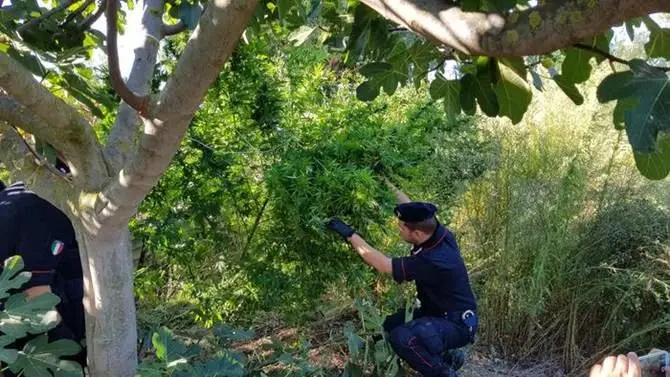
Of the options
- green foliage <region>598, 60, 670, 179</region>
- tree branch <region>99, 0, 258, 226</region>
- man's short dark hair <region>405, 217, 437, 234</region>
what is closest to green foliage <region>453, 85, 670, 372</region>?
man's short dark hair <region>405, 217, 437, 234</region>

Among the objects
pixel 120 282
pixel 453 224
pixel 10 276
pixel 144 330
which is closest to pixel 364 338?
pixel 144 330

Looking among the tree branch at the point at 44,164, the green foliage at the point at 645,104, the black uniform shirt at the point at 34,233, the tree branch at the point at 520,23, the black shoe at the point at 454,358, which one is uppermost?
the tree branch at the point at 44,164

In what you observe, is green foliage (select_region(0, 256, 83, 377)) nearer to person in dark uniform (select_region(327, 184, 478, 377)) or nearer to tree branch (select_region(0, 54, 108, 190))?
tree branch (select_region(0, 54, 108, 190))

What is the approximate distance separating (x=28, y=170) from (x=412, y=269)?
2.07m

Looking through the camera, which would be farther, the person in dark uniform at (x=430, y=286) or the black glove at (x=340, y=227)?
the person in dark uniform at (x=430, y=286)

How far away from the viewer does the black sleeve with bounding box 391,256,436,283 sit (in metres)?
3.41

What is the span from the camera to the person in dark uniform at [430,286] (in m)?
3.40

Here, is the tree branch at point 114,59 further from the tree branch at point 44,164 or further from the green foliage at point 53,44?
the tree branch at point 44,164

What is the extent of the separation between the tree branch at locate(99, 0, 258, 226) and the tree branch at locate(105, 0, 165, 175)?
259 millimetres

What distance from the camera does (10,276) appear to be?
6.95ft

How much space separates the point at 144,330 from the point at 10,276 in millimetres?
1410

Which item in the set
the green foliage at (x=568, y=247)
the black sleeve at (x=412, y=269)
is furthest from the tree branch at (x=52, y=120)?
the green foliage at (x=568, y=247)

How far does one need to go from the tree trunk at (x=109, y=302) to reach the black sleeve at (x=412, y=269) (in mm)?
1547

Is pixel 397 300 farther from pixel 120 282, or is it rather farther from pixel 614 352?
pixel 120 282
